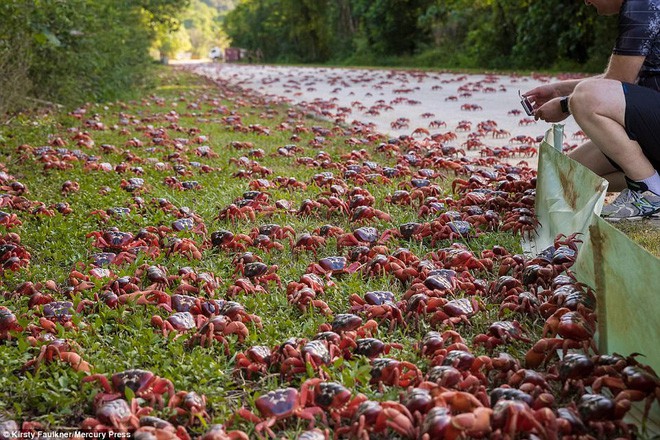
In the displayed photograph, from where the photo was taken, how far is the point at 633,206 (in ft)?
15.0

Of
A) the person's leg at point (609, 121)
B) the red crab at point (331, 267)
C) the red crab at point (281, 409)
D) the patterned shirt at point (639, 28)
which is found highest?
the patterned shirt at point (639, 28)

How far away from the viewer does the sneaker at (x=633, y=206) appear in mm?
4500

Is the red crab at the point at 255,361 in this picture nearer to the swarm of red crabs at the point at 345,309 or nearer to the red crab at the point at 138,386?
the swarm of red crabs at the point at 345,309

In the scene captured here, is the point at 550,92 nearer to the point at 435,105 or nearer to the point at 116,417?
the point at 116,417

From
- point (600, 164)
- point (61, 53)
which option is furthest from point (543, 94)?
point (61, 53)

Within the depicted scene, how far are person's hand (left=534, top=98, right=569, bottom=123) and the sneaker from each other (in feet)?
2.26

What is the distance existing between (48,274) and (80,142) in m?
4.70

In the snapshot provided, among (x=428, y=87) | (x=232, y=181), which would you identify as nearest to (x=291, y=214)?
(x=232, y=181)

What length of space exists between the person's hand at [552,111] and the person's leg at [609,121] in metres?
0.26

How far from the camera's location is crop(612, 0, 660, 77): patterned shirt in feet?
13.6

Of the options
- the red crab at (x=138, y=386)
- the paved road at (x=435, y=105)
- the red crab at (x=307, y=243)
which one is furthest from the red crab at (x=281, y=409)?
the paved road at (x=435, y=105)

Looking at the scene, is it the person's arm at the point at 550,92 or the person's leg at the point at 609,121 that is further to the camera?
the person's arm at the point at 550,92

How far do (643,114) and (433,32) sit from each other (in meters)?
31.3

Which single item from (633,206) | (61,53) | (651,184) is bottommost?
(633,206)
